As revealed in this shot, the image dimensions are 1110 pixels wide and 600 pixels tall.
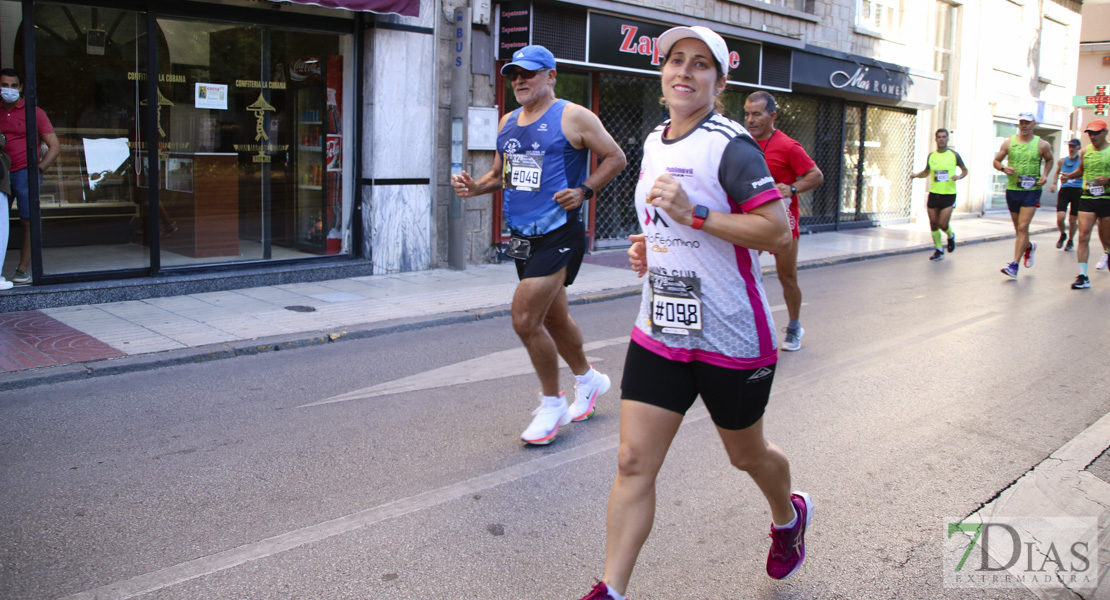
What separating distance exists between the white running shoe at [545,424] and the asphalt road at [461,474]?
0.23 feet

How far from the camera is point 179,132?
969 centimetres

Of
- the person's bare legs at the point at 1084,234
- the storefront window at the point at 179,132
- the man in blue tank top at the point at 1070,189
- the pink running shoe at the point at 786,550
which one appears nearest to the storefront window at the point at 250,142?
the storefront window at the point at 179,132

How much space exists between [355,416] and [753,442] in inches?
118

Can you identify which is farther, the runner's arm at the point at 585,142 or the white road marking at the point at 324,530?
the runner's arm at the point at 585,142

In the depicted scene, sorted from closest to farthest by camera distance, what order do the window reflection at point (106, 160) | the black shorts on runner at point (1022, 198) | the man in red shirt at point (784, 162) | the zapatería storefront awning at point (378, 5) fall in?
the man in red shirt at point (784, 162) → the zapatería storefront awning at point (378, 5) → the window reflection at point (106, 160) → the black shorts on runner at point (1022, 198)

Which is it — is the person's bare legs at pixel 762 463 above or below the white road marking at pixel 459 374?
above

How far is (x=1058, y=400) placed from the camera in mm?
5957

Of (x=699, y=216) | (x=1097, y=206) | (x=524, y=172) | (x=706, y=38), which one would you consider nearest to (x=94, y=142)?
(x=524, y=172)

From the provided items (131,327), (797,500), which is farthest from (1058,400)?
(131,327)

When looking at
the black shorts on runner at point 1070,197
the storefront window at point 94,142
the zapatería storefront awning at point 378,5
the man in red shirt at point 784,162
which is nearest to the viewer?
the man in red shirt at point 784,162

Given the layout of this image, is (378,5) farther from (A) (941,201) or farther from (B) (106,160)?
(A) (941,201)

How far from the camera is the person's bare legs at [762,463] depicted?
304 cm

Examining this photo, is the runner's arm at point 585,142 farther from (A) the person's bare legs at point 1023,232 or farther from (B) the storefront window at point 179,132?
(A) the person's bare legs at point 1023,232

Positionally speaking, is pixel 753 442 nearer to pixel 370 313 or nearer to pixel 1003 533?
pixel 1003 533
